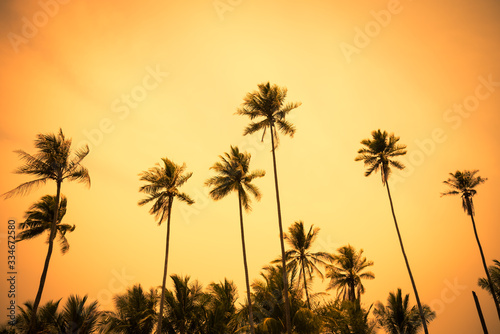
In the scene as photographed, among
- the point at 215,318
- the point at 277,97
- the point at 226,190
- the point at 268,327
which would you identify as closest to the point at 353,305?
the point at 268,327

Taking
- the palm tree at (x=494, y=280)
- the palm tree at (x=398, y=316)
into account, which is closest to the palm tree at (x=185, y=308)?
the palm tree at (x=398, y=316)

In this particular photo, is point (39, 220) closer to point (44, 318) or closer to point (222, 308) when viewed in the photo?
point (44, 318)

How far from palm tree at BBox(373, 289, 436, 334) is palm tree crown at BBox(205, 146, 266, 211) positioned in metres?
20.9

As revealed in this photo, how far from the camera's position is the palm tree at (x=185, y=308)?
2814 centimetres

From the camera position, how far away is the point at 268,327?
2484cm

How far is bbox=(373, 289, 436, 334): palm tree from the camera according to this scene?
107ft

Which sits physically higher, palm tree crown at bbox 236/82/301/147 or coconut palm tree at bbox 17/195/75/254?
palm tree crown at bbox 236/82/301/147

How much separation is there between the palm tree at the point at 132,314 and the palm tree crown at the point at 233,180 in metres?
13.7

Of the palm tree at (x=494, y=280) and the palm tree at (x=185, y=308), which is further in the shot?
the palm tree at (x=494, y=280)

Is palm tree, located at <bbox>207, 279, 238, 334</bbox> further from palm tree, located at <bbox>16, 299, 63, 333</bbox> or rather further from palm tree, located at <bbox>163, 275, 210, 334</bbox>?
palm tree, located at <bbox>16, 299, 63, 333</bbox>

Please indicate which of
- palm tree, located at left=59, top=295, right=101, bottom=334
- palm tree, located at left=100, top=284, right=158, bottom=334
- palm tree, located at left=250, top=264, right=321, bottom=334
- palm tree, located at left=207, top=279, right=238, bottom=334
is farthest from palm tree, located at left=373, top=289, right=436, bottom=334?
palm tree, located at left=59, top=295, right=101, bottom=334

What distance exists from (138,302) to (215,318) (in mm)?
8883

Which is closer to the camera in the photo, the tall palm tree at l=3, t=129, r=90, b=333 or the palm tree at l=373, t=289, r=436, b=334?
the tall palm tree at l=3, t=129, r=90, b=333

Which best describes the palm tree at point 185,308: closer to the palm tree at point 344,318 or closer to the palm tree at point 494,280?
the palm tree at point 344,318
